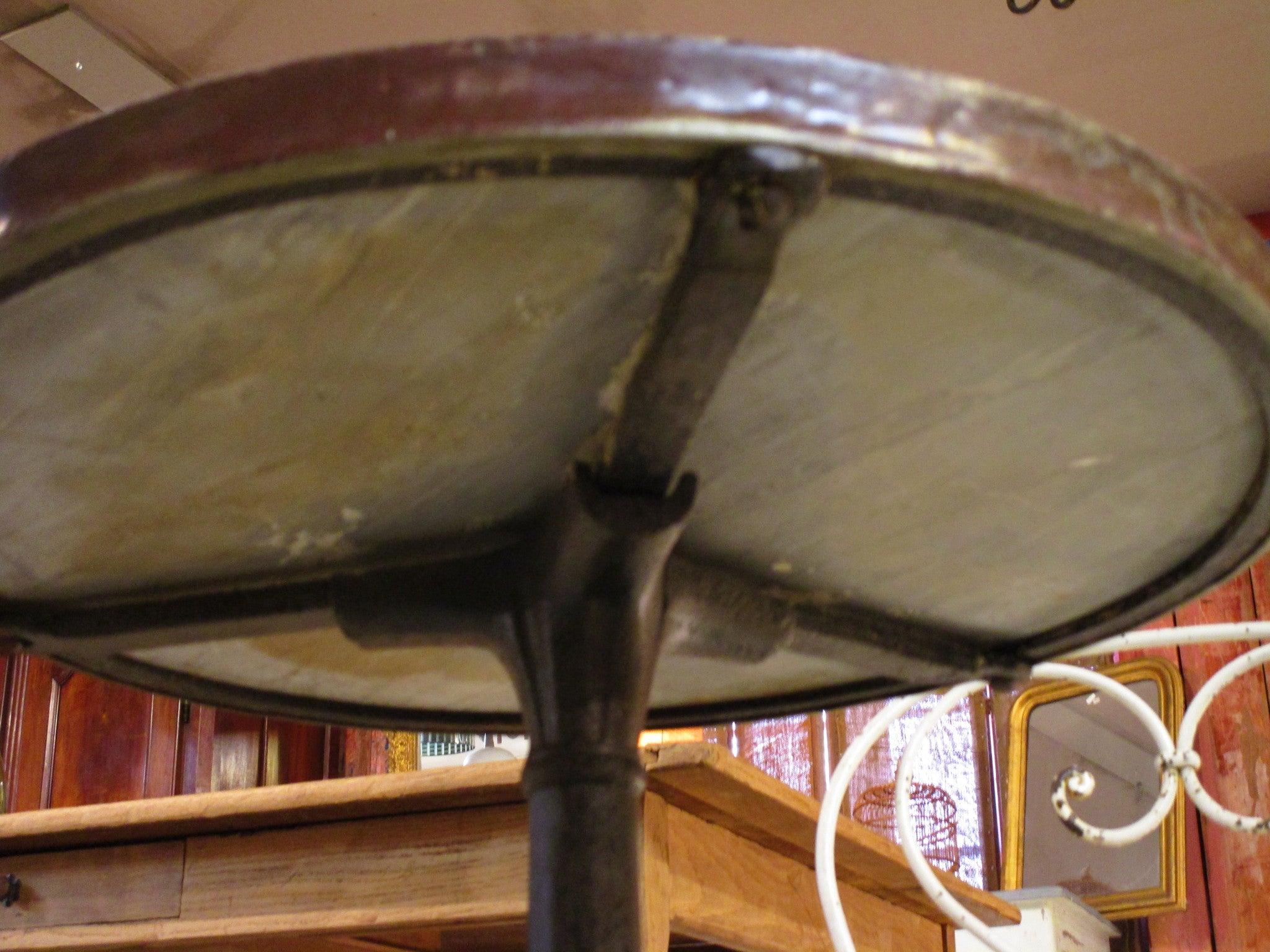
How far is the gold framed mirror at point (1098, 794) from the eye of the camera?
2895 mm

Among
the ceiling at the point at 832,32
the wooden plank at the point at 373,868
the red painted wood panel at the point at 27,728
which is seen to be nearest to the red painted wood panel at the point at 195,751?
the red painted wood panel at the point at 27,728

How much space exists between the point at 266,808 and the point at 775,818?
54 cm

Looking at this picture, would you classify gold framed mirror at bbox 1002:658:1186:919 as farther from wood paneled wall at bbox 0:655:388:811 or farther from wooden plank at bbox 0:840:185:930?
wood paneled wall at bbox 0:655:388:811

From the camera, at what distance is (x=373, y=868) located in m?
1.48

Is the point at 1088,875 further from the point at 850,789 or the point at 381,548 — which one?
the point at 381,548

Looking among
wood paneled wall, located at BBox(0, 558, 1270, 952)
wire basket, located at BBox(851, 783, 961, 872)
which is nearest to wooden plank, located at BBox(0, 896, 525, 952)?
wood paneled wall, located at BBox(0, 558, 1270, 952)

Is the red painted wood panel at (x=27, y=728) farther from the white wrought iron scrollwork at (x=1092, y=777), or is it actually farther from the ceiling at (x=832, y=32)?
the white wrought iron scrollwork at (x=1092, y=777)

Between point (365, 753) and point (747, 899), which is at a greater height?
point (365, 753)

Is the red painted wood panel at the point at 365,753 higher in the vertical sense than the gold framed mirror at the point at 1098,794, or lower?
higher

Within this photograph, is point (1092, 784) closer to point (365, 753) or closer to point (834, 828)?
point (834, 828)

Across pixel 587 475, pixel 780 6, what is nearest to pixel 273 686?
pixel 587 475

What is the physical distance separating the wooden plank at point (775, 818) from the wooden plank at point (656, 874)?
2 cm

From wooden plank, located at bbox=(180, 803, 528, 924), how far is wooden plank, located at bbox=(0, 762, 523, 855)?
2cm

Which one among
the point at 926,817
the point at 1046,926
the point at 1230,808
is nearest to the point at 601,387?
the point at 1046,926
